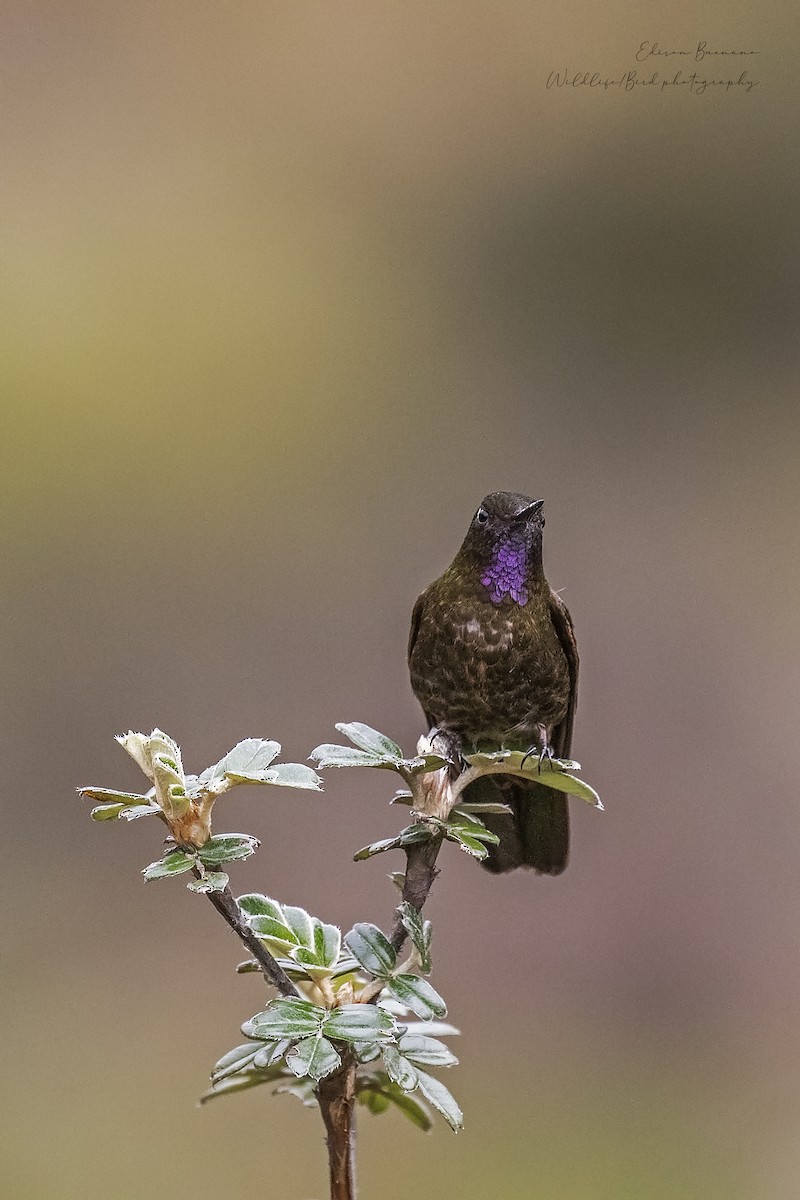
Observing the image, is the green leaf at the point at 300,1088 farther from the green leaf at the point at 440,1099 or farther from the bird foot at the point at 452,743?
the bird foot at the point at 452,743

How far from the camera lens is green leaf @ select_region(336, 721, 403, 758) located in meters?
0.67

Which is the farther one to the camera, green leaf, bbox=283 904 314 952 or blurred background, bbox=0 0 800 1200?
blurred background, bbox=0 0 800 1200

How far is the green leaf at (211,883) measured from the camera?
529 millimetres

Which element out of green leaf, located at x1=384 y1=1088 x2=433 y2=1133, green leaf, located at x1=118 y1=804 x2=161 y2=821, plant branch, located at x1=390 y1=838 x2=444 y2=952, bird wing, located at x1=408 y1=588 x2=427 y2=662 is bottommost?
green leaf, located at x1=384 y1=1088 x2=433 y2=1133

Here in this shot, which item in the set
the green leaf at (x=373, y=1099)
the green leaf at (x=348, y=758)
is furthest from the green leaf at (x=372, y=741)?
the green leaf at (x=373, y=1099)

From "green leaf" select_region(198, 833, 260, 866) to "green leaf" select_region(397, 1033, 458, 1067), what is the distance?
6.6 inches

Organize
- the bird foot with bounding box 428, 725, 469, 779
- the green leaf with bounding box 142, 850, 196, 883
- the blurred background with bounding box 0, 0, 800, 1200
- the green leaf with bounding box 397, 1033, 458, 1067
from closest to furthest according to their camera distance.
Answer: the green leaf with bounding box 142, 850, 196, 883
the green leaf with bounding box 397, 1033, 458, 1067
the bird foot with bounding box 428, 725, 469, 779
the blurred background with bounding box 0, 0, 800, 1200

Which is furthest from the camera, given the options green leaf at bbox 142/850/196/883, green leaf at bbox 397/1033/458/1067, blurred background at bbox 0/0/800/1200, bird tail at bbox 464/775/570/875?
blurred background at bbox 0/0/800/1200

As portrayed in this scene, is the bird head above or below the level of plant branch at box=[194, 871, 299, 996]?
above

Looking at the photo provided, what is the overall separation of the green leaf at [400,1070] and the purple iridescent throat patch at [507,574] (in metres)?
0.57

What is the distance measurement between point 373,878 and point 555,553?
2.93 ft

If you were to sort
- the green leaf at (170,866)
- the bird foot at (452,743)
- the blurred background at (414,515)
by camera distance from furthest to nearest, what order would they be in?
1. the blurred background at (414,515)
2. the bird foot at (452,743)
3. the green leaf at (170,866)

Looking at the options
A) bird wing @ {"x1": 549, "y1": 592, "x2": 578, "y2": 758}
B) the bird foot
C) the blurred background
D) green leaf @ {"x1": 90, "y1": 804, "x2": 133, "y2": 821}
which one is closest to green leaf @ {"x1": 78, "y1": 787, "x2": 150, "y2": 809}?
green leaf @ {"x1": 90, "y1": 804, "x2": 133, "y2": 821}

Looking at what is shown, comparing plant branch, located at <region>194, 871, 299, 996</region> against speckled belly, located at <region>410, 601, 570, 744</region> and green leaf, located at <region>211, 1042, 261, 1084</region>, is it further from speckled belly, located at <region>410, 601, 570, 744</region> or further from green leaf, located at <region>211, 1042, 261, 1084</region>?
speckled belly, located at <region>410, 601, 570, 744</region>
